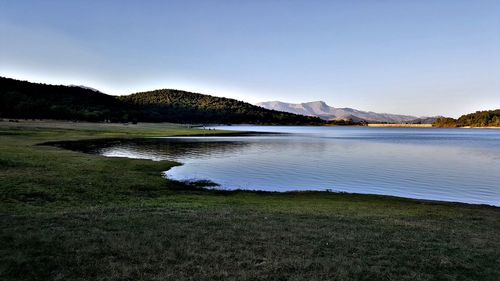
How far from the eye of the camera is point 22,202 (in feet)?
64.0

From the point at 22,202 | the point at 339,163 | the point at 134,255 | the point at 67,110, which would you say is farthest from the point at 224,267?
the point at 67,110

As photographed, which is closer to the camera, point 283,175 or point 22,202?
point 22,202

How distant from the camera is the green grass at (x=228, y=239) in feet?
34.6

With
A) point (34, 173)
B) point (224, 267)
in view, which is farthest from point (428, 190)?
point (34, 173)

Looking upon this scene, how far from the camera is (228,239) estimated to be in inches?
532

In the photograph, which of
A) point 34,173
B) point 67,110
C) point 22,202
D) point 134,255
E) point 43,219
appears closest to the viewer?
point 134,255

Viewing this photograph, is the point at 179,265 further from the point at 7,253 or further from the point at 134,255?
the point at 7,253

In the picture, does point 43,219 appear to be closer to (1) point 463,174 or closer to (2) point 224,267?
(2) point 224,267

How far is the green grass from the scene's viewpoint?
1053 centimetres

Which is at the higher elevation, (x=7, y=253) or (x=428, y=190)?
(x=7, y=253)

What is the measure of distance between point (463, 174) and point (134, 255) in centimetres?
4551

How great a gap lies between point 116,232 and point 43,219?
3.79m

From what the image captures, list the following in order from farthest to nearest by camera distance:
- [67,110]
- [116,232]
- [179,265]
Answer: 1. [67,110]
2. [116,232]
3. [179,265]

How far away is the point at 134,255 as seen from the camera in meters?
11.5
